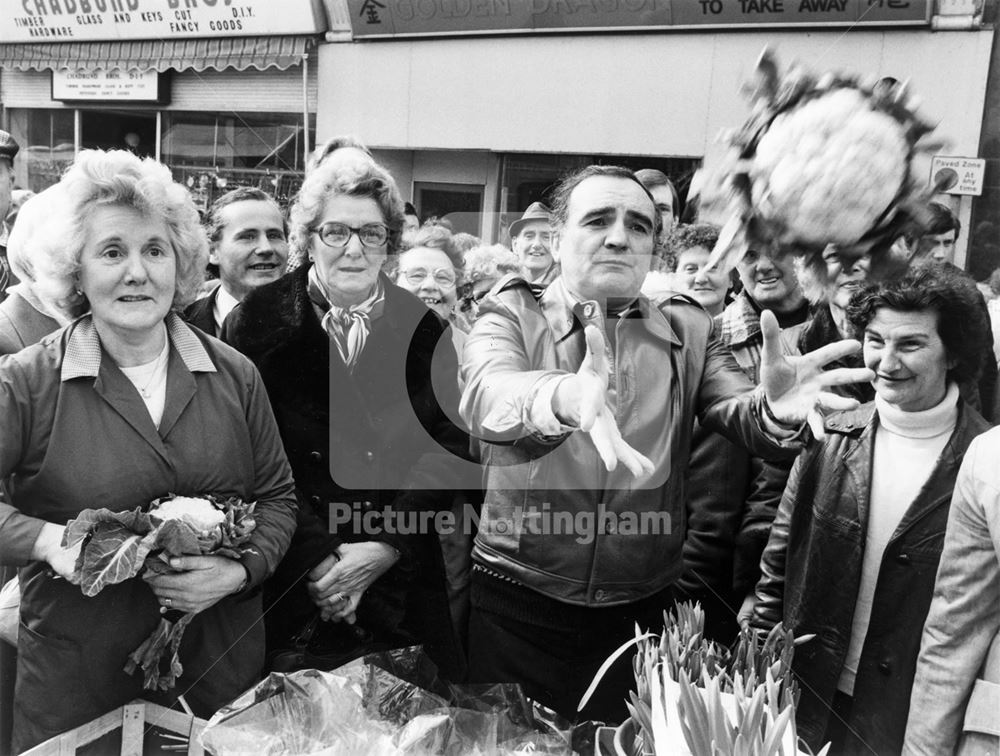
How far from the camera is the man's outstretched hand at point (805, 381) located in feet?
4.91

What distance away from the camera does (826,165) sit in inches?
48.0

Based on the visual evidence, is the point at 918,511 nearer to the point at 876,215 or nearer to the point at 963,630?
the point at 963,630

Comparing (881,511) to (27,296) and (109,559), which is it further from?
(27,296)

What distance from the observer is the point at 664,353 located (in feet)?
5.88

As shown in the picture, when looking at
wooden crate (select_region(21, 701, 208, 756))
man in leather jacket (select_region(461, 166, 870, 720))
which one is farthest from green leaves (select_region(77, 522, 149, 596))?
man in leather jacket (select_region(461, 166, 870, 720))

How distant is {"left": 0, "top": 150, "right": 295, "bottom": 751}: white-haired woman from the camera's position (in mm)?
1600

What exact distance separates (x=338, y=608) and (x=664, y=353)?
1.01m

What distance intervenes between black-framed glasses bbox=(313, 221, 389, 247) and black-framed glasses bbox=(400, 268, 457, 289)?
36.3 inches

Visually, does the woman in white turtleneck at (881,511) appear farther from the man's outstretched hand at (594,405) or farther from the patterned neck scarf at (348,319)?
the patterned neck scarf at (348,319)

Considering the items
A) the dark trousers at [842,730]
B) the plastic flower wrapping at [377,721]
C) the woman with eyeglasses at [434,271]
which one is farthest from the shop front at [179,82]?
the dark trousers at [842,730]

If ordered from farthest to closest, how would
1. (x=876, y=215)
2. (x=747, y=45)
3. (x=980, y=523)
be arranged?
1. (x=747, y=45)
2. (x=980, y=523)
3. (x=876, y=215)

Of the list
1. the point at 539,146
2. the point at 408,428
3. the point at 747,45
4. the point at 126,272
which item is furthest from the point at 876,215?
the point at 126,272

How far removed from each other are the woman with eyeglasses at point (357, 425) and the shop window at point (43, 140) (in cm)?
120

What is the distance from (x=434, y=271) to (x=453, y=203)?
74 centimetres
